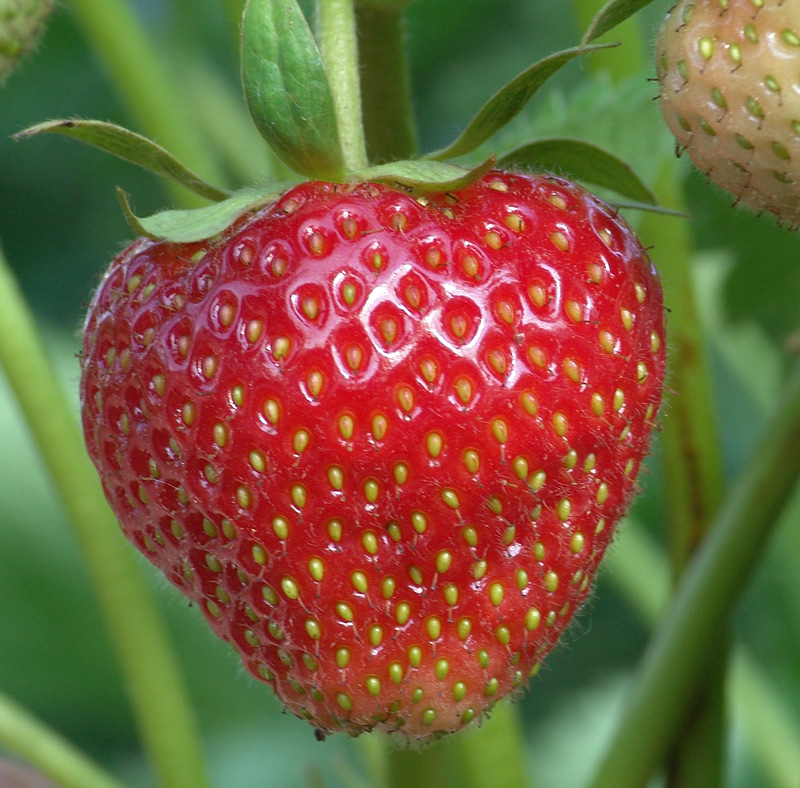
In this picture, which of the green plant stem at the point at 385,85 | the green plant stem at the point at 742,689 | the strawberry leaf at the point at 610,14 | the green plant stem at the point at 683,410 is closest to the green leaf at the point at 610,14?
the strawberry leaf at the point at 610,14

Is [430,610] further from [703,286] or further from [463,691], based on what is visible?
[703,286]

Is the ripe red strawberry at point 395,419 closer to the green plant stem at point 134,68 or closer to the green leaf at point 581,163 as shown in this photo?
the green leaf at point 581,163

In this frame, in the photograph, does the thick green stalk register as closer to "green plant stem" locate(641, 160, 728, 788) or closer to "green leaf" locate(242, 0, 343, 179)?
"green plant stem" locate(641, 160, 728, 788)

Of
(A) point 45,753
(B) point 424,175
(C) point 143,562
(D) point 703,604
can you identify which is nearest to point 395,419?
(B) point 424,175

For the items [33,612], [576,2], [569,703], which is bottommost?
[569,703]

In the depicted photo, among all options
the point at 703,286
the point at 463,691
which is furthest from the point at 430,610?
the point at 703,286

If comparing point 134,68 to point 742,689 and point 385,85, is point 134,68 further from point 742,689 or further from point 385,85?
point 742,689
